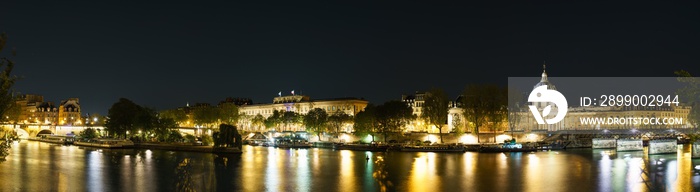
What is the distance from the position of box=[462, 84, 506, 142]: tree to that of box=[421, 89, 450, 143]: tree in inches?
133

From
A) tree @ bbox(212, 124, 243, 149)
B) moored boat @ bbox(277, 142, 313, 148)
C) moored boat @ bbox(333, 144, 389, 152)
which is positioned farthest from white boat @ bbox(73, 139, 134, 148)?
moored boat @ bbox(333, 144, 389, 152)

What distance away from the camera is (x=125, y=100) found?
8594 centimetres

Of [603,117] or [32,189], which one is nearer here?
[32,189]

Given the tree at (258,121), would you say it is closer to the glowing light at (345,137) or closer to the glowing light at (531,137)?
the glowing light at (345,137)

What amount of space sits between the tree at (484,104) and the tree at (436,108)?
133 inches

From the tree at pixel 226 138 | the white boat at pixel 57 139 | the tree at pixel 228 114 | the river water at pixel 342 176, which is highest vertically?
the tree at pixel 228 114

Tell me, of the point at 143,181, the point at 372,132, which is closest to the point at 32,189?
the point at 143,181

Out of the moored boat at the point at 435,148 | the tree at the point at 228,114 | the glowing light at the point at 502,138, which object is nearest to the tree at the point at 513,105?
the glowing light at the point at 502,138

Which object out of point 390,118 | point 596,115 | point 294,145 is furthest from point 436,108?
point 596,115

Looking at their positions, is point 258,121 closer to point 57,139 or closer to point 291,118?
point 291,118

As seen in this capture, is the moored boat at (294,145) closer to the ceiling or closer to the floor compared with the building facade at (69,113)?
closer to the floor

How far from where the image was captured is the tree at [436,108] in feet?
273

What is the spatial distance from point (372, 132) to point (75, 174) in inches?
2116

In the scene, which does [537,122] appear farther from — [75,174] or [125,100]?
[75,174]
